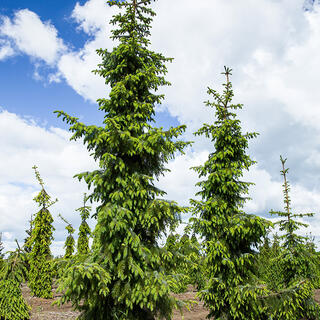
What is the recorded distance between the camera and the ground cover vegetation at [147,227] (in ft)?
24.6

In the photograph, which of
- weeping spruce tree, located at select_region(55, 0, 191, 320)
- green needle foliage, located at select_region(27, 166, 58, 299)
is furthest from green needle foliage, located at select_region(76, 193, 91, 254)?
weeping spruce tree, located at select_region(55, 0, 191, 320)

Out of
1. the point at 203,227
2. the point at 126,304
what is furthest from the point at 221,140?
the point at 126,304

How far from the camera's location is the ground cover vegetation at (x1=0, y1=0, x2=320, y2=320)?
295 inches

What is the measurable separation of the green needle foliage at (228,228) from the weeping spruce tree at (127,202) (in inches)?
180

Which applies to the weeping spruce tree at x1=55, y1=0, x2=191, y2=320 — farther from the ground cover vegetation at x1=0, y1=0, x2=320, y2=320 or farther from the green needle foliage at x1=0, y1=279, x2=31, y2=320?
the green needle foliage at x1=0, y1=279, x2=31, y2=320

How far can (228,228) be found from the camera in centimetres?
1238

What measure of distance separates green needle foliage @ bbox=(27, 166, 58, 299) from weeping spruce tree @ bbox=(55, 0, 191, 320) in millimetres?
17404

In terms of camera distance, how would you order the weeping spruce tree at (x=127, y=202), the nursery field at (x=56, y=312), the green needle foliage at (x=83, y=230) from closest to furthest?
the weeping spruce tree at (x=127, y=202)
the nursery field at (x=56, y=312)
the green needle foliage at (x=83, y=230)

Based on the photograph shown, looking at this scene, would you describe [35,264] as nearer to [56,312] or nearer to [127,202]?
[56,312]

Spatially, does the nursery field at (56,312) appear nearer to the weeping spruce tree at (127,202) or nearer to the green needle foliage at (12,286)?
the green needle foliage at (12,286)

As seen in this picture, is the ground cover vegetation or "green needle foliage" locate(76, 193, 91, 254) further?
"green needle foliage" locate(76, 193, 91, 254)

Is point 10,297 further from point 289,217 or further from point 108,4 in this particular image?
point 289,217

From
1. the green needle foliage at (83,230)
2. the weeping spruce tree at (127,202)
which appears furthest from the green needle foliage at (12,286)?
the green needle foliage at (83,230)

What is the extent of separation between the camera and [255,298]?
10711mm
